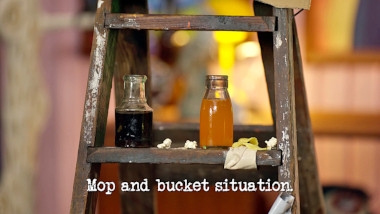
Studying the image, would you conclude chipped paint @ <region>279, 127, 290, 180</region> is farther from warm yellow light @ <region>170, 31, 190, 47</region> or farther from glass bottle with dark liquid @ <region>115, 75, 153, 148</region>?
warm yellow light @ <region>170, 31, 190, 47</region>

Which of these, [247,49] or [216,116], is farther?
[247,49]

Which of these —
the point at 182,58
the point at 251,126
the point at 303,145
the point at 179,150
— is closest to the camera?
the point at 179,150

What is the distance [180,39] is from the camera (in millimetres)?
3623

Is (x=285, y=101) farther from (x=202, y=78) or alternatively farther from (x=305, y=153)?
(x=202, y=78)

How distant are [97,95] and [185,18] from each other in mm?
220

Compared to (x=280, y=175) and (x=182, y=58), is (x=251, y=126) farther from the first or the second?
(x=182, y=58)

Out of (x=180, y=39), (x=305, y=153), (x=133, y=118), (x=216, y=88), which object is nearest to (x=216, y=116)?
(x=216, y=88)

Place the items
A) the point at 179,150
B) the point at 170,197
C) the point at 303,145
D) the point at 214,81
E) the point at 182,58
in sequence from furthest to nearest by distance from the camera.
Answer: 1. the point at 182,58
2. the point at 170,197
3. the point at 303,145
4. the point at 214,81
5. the point at 179,150

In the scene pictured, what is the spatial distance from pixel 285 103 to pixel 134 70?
49cm

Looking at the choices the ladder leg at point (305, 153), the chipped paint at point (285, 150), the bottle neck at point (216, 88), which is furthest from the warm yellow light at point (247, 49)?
the chipped paint at point (285, 150)

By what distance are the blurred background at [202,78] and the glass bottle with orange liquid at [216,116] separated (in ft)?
6.83

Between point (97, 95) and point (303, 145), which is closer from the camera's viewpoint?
point (97, 95)

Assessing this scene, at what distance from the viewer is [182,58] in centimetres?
360

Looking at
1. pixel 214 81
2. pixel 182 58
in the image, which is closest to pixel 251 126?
pixel 214 81
